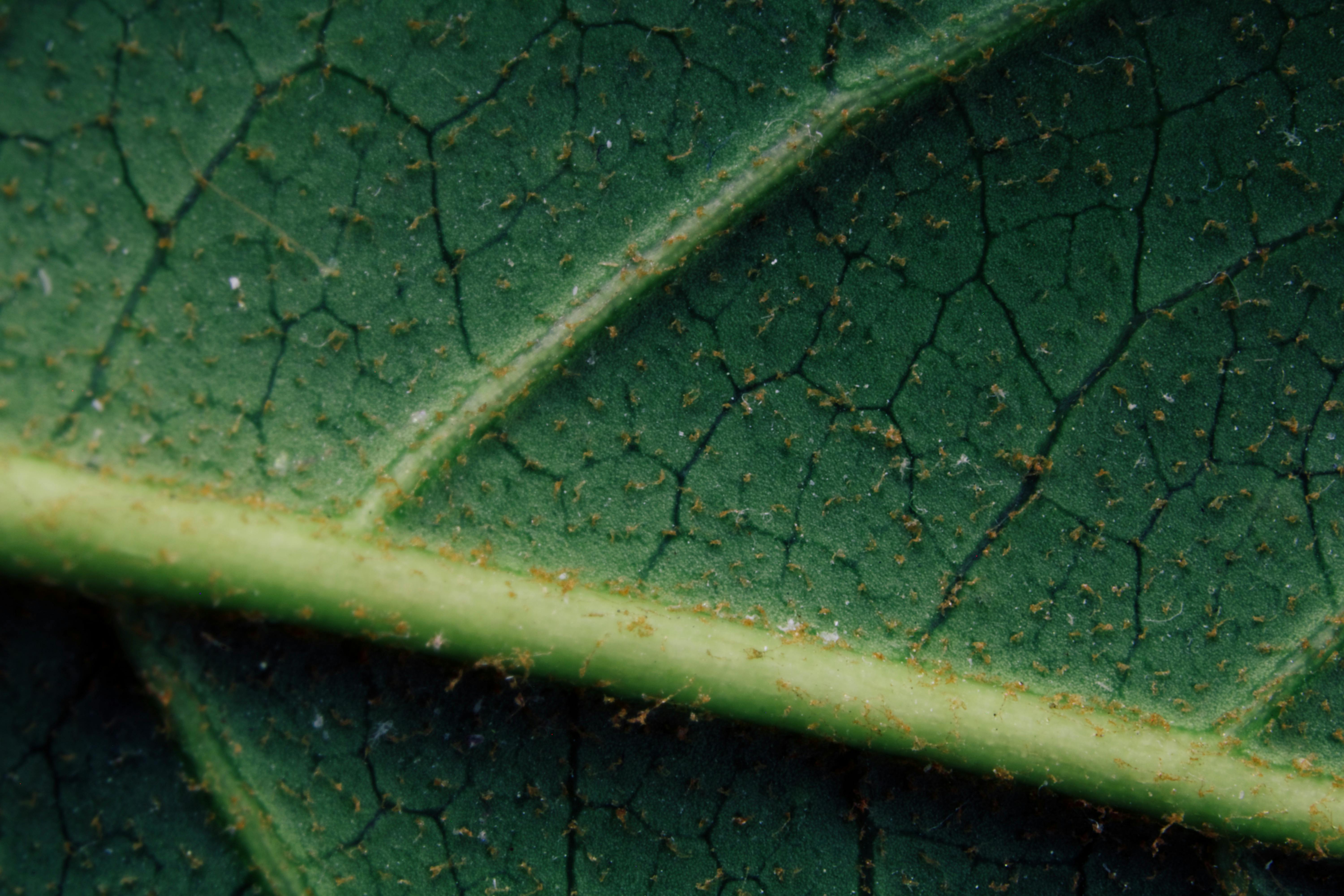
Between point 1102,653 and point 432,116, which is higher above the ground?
point 432,116

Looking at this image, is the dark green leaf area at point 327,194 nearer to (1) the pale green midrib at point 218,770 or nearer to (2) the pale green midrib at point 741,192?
(2) the pale green midrib at point 741,192

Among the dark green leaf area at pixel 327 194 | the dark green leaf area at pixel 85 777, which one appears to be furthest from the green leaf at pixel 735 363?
the dark green leaf area at pixel 85 777

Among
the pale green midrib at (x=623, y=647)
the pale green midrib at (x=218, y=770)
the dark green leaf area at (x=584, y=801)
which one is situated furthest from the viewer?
the dark green leaf area at (x=584, y=801)

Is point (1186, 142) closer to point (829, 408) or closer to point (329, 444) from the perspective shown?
point (829, 408)

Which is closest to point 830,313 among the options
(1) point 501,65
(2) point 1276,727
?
(1) point 501,65

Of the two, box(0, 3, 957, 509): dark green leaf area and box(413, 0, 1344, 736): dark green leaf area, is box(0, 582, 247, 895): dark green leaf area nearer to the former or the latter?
box(0, 3, 957, 509): dark green leaf area

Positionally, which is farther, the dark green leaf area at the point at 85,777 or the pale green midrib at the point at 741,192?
the pale green midrib at the point at 741,192

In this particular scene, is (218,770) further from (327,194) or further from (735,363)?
(735,363)

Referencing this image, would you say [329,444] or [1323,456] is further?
[1323,456]
